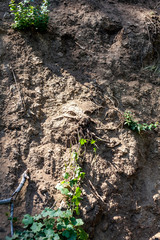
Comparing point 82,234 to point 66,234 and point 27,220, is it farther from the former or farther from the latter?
point 27,220

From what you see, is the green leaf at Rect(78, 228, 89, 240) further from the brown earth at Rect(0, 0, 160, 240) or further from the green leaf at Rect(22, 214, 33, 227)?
the green leaf at Rect(22, 214, 33, 227)

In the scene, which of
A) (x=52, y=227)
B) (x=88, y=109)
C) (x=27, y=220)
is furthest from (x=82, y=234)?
(x=88, y=109)

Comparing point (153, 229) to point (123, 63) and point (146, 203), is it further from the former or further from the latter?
point (123, 63)

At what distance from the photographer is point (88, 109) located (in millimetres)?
3076

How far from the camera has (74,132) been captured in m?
2.87

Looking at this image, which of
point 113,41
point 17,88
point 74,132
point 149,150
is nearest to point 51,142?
point 74,132

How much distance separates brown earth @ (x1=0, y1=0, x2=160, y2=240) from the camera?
2.65 metres

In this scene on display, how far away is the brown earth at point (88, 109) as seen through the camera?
104 inches

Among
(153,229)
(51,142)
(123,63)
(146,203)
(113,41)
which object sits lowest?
(153,229)

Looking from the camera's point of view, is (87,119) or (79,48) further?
(79,48)

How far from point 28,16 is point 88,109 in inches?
61.8

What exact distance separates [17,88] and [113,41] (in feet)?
5.86

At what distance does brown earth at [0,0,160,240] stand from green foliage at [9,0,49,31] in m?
0.15

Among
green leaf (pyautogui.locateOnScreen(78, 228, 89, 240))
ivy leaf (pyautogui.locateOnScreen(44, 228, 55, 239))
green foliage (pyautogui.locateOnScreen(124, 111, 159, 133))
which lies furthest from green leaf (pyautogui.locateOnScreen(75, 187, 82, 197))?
green foliage (pyautogui.locateOnScreen(124, 111, 159, 133))
